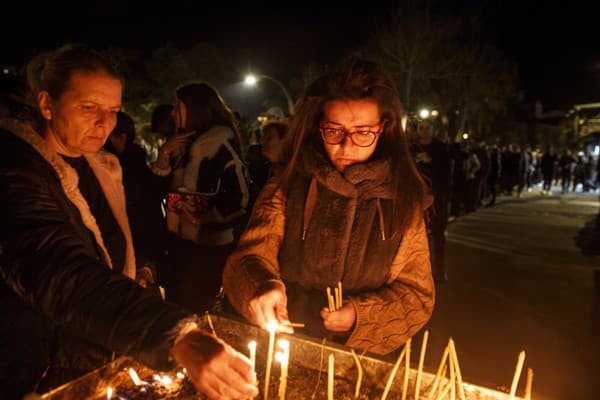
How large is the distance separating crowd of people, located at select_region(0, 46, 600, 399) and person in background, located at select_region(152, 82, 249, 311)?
1.98ft

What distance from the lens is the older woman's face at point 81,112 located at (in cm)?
175

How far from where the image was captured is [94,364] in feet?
5.71

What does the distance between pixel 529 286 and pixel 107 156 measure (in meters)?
6.66

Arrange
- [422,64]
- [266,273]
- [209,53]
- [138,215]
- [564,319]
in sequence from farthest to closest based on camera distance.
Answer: [209,53] < [422,64] < [564,319] < [138,215] < [266,273]

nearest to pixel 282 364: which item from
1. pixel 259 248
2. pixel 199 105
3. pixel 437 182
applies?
pixel 259 248

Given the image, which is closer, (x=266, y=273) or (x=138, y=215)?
(x=266, y=273)

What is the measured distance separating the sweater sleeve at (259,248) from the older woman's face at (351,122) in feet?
1.23

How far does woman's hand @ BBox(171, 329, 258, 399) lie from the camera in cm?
119

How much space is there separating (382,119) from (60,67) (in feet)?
4.56

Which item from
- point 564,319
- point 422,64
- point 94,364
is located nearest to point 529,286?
point 564,319

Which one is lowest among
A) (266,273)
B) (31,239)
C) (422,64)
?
(266,273)

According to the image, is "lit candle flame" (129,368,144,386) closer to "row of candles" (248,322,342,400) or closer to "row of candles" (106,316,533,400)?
"row of candles" (106,316,533,400)

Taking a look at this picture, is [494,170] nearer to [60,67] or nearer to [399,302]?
[399,302]

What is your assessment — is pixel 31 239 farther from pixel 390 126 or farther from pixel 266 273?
pixel 390 126
